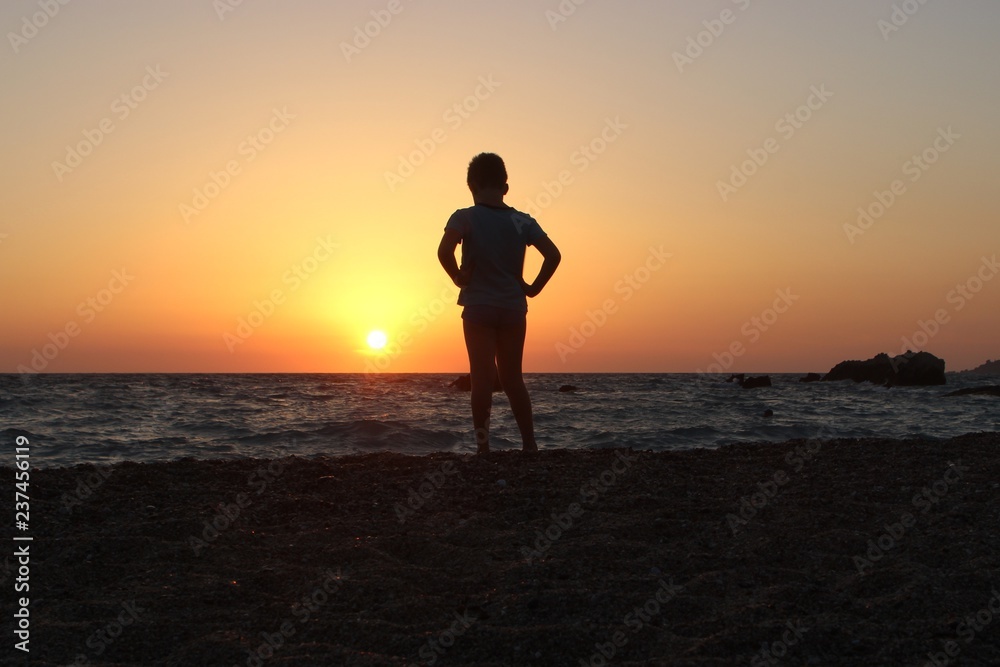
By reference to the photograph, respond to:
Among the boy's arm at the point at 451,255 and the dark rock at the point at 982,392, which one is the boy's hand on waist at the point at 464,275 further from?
the dark rock at the point at 982,392

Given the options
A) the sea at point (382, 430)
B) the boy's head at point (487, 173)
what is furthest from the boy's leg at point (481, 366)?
the sea at point (382, 430)

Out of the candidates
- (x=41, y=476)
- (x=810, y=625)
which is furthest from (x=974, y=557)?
(x=41, y=476)

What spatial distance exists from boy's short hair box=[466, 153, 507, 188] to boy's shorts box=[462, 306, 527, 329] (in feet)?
3.10

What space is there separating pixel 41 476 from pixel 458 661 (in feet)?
12.8

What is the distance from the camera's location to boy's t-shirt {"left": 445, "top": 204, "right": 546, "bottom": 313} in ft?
18.8

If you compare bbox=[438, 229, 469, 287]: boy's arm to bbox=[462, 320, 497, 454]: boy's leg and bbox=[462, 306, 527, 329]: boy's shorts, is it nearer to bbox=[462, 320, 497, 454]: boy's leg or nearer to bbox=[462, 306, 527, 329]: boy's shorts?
bbox=[462, 306, 527, 329]: boy's shorts

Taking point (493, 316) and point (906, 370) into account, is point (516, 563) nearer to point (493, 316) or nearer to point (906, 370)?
point (493, 316)

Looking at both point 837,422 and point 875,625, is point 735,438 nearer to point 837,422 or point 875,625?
point 837,422

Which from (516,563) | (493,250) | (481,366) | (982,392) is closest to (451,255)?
(493,250)

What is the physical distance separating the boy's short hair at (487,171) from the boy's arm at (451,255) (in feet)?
1.61

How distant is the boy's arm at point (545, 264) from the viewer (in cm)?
587

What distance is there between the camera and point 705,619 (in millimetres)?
3008

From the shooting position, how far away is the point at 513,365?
5.98 metres

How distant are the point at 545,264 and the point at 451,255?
0.74 meters
